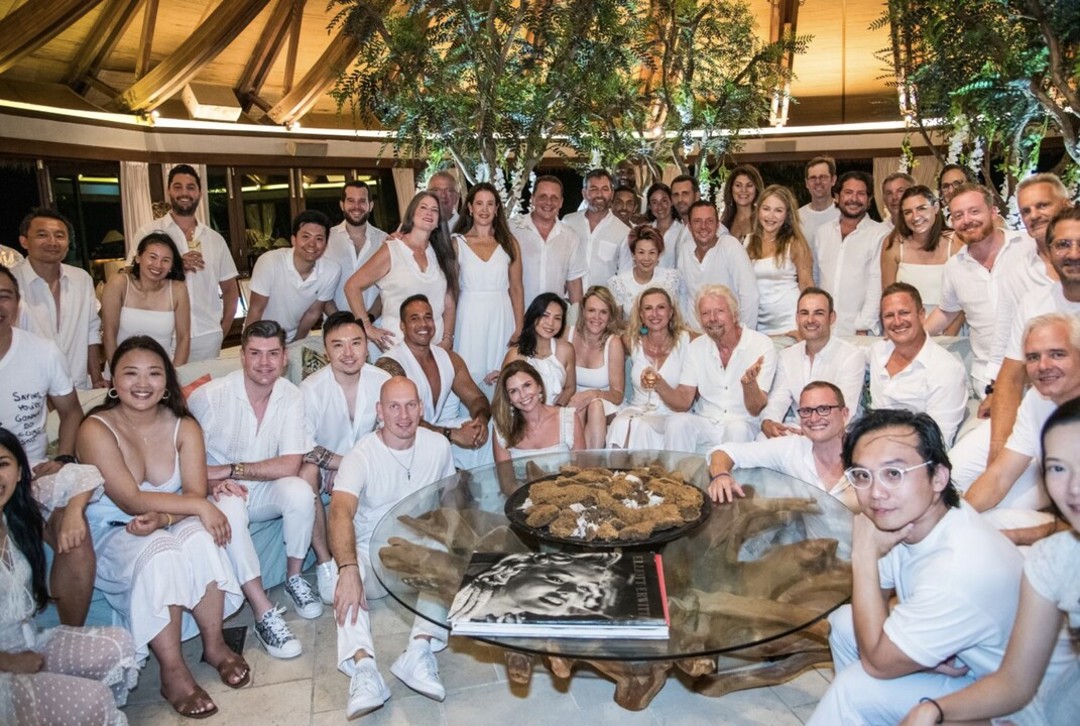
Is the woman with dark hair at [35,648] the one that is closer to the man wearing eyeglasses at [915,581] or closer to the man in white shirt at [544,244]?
the man wearing eyeglasses at [915,581]

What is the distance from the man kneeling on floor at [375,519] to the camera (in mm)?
2660

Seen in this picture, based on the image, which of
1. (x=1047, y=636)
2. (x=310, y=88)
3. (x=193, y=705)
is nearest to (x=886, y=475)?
(x=1047, y=636)

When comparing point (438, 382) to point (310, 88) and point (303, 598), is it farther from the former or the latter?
point (310, 88)

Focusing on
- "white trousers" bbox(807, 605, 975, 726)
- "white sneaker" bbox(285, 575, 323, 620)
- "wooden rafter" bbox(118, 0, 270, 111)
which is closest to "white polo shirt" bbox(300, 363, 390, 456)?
"white sneaker" bbox(285, 575, 323, 620)

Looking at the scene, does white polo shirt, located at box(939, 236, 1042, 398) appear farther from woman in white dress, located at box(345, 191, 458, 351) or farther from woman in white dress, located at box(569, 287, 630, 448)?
woman in white dress, located at box(345, 191, 458, 351)

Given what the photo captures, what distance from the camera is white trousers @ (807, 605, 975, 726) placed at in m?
1.89

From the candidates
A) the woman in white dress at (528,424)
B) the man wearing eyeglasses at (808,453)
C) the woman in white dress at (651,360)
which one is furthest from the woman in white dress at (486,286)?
the man wearing eyeglasses at (808,453)

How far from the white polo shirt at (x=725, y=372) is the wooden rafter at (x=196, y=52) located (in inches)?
313

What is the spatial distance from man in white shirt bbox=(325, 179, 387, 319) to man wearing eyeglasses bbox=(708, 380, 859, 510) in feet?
9.22

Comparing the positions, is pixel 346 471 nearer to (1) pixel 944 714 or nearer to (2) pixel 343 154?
(1) pixel 944 714

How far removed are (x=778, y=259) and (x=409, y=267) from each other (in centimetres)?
223

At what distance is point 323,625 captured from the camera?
135 inches

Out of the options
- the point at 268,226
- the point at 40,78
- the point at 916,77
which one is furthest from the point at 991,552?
the point at 268,226

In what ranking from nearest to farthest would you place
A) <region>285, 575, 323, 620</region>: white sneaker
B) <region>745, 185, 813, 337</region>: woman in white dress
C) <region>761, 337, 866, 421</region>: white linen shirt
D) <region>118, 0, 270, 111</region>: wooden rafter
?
1. <region>285, 575, 323, 620</region>: white sneaker
2. <region>761, 337, 866, 421</region>: white linen shirt
3. <region>745, 185, 813, 337</region>: woman in white dress
4. <region>118, 0, 270, 111</region>: wooden rafter
